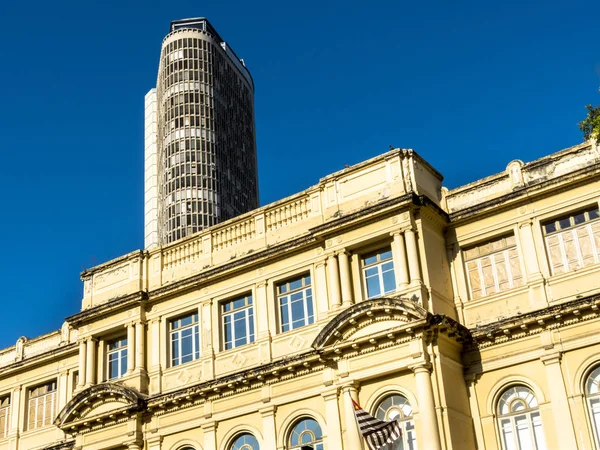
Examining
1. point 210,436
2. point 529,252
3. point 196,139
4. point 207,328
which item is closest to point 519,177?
point 529,252

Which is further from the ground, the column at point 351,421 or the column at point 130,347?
the column at point 130,347

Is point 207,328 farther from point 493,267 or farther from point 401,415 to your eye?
point 493,267

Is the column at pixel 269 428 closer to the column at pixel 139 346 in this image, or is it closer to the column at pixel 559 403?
the column at pixel 139 346

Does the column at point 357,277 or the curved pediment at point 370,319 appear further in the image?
the column at point 357,277

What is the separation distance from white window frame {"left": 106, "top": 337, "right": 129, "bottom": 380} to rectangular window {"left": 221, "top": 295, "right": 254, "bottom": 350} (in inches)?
140

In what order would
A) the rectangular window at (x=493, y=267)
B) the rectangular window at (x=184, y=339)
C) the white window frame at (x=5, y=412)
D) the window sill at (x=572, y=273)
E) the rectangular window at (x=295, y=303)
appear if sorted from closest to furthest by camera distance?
the window sill at (x=572, y=273) < the rectangular window at (x=493, y=267) < the rectangular window at (x=295, y=303) < the rectangular window at (x=184, y=339) < the white window frame at (x=5, y=412)

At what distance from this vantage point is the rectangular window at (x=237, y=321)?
87.9 feet

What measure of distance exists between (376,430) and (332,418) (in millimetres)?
1602

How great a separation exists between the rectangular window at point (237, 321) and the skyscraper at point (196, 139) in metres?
53.0

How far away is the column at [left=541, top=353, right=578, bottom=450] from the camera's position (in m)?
21.5

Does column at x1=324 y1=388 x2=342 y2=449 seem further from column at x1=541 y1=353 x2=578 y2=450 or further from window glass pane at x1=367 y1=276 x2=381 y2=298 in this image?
column at x1=541 y1=353 x2=578 y2=450

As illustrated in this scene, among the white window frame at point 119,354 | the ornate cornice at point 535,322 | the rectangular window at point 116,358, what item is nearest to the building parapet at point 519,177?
the ornate cornice at point 535,322

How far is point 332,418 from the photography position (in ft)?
78.0

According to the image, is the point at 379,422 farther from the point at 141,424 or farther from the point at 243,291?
the point at 141,424
